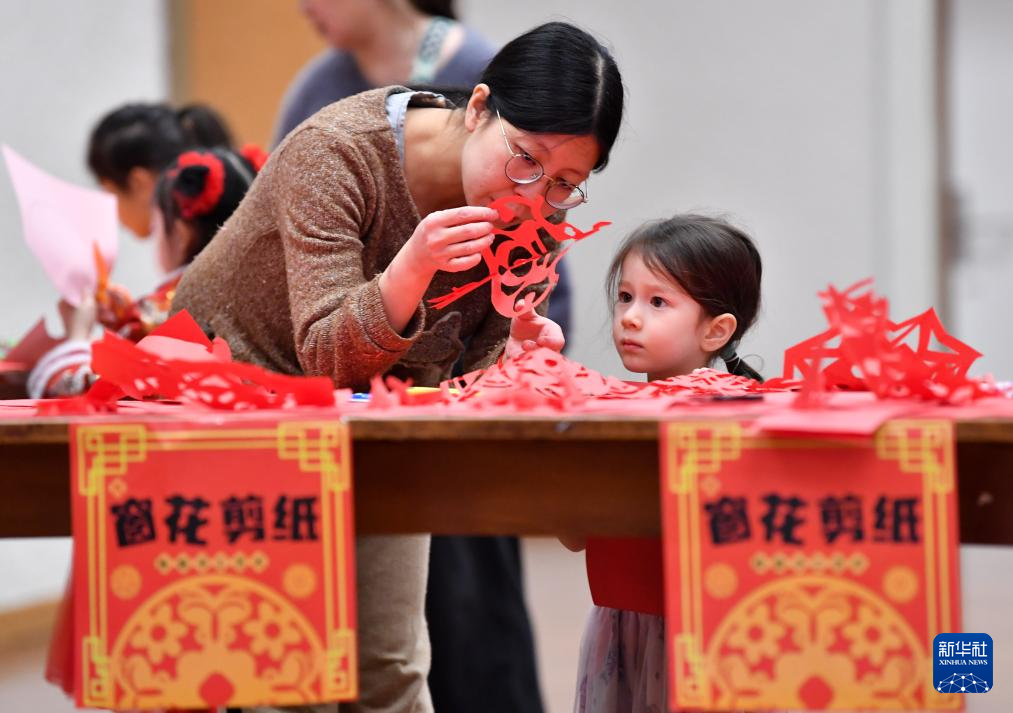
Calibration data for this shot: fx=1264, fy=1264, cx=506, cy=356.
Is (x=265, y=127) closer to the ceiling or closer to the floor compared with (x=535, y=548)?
closer to the ceiling

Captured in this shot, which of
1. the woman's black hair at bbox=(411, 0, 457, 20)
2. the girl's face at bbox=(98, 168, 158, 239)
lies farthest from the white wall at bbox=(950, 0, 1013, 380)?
the girl's face at bbox=(98, 168, 158, 239)

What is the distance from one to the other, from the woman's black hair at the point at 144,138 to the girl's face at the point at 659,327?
3.83 ft

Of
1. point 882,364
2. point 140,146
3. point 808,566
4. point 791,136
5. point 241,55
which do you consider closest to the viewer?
point 808,566

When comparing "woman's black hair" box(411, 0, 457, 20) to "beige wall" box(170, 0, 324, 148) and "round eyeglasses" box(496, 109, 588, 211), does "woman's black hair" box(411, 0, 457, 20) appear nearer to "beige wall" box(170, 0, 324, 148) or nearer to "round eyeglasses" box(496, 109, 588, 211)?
"round eyeglasses" box(496, 109, 588, 211)

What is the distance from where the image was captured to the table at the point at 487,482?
2.89 feet

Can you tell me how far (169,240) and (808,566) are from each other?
1263mm

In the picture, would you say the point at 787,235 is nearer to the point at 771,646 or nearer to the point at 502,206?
the point at 502,206

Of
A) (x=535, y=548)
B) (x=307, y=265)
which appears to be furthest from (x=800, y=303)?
(x=307, y=265)

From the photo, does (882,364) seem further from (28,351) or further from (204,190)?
(28,351)

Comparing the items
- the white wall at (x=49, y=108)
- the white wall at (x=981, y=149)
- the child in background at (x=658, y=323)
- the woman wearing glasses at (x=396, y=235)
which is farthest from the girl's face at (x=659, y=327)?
the white wall at (x=981, y=149)

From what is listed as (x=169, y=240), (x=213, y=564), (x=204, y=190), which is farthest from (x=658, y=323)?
(x=169, y=240)

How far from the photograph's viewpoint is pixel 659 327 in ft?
4.26

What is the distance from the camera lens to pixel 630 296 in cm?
134

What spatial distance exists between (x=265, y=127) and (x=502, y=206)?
2.80 m
